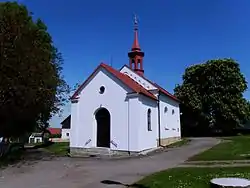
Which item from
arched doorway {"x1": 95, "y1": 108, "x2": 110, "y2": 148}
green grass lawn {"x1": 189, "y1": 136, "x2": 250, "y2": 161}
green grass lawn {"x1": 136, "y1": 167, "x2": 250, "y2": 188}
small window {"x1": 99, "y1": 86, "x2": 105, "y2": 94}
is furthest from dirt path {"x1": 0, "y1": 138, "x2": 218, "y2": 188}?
small window {"x1": 99, "y1": 86, "x2": 105, "y2": 94}

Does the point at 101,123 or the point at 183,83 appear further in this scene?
the point at 183,83

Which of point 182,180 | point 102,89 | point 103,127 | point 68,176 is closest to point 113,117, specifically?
point 103,127

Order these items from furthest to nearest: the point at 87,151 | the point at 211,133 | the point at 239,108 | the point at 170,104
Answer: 1. the point at 211,133
2. the point at 239,108
3. the point at 170,104
4. the point at 87,151

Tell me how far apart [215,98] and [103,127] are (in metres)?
24.3

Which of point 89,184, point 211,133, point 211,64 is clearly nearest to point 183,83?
point 211,64

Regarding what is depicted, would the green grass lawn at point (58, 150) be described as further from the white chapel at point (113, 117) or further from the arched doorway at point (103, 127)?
the arched doorway at point (103, 127)

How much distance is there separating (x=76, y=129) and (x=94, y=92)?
3561 millimetres

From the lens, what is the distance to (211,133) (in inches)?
1817

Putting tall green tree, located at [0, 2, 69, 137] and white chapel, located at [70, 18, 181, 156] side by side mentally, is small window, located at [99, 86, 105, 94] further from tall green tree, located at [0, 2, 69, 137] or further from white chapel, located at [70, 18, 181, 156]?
tall green tree, located at [0, 2, 69, 137]

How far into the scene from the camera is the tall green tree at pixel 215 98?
4322 centimetres

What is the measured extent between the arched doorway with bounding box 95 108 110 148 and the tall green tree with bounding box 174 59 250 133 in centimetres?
2253

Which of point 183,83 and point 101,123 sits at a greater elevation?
point 183,83

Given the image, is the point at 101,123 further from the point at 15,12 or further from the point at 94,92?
the point at 15,12

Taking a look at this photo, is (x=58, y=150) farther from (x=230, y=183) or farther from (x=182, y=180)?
(x=230, y=183)
